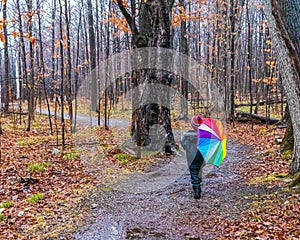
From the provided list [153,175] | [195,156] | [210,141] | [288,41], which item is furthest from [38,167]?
[288,41]

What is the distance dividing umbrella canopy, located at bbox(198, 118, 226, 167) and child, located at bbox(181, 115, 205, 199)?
15cm

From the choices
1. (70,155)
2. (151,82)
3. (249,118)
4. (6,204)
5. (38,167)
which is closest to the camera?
(6,204)

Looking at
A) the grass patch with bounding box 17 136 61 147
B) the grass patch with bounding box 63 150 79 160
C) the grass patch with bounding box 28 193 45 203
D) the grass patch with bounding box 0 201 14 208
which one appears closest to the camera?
the grass patch with bounding box 0 201 14 208

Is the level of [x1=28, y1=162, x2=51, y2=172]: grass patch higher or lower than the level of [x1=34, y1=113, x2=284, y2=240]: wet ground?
higher

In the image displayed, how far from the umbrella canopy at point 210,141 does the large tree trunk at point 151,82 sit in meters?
3.47

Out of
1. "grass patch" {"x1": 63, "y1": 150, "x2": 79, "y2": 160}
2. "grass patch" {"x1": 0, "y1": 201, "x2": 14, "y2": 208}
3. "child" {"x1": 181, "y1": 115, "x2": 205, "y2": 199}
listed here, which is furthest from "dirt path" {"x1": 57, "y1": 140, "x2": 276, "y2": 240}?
"grass patch" {"x1": 63, "y1": 150, "x2": 79, "y2": 160}

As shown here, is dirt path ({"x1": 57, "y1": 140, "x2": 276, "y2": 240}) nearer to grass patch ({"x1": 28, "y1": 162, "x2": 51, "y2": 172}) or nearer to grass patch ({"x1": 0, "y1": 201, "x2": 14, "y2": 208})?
grass patch ({"x1": 0, "y1": 201, "x2": 14, "y2": 208})

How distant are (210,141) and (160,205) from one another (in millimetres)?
1474

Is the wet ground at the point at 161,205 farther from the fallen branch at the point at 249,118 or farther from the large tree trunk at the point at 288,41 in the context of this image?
the fallen branch at the point at 249,118

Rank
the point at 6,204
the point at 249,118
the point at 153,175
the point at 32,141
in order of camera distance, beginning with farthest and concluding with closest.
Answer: the point at 249,118 → the point at 32,141 → the point at 153,175 → the point at 6,204

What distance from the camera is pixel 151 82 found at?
889 centimetres

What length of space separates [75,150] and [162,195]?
5118 mm

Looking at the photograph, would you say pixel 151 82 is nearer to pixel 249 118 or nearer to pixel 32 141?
pixel 32 141

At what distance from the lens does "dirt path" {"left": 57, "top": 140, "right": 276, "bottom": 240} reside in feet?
14.2
